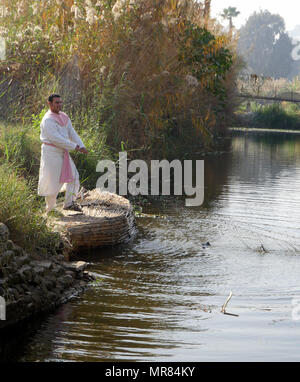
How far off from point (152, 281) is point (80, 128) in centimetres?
532

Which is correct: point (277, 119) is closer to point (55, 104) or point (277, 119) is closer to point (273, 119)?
point (273, 119)

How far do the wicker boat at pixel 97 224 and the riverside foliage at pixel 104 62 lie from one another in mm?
2506

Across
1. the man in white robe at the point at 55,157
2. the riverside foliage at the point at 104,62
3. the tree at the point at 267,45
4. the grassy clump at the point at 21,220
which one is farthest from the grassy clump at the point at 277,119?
the tree at the point at 267,45

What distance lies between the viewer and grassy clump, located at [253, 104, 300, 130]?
135ft

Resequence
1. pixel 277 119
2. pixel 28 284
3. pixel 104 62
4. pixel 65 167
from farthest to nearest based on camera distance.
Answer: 1. pixel 277 119
2. pixel 104 62
3. pixel 65 167
4. pixel 28 284

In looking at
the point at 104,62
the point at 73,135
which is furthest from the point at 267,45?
the point at 73,135

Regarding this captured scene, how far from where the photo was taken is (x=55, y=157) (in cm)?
794

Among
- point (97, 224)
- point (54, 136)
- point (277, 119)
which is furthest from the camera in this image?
point (277, 119)

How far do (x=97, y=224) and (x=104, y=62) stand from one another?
208 inches

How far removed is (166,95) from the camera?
1319 cm

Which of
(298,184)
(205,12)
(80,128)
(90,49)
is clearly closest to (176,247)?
(80,128)

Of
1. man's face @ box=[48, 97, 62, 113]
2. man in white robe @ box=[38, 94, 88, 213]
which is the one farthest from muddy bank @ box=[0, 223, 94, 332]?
man's face @ box=[48, 97, 62, 113]

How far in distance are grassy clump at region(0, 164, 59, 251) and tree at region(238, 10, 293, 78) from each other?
291 ft

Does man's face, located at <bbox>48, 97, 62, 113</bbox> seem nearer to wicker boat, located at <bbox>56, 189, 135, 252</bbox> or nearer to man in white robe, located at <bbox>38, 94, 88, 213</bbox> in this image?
man in white robe, located at <bbox>38, 94, 88, 213</bbox>
